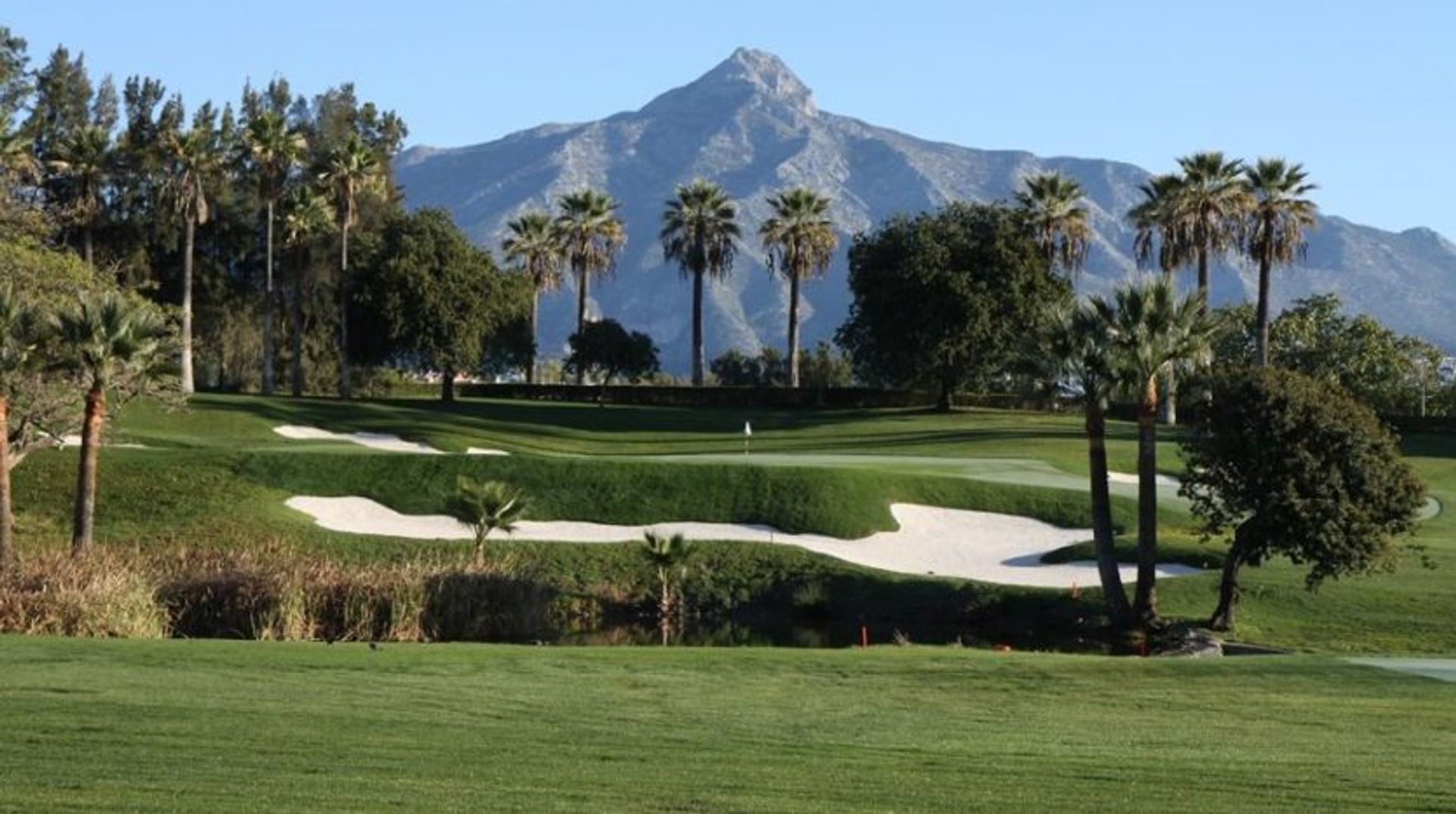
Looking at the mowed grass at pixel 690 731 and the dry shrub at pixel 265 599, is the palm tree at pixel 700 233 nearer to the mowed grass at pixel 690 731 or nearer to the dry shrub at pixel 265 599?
the dry shrub at pixel 265 599

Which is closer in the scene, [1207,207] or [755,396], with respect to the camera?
[1207,207]

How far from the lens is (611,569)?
131 feet

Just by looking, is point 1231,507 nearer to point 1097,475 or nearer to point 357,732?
point 1097,475

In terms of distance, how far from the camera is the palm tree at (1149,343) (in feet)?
116

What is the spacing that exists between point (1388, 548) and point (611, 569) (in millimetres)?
16127

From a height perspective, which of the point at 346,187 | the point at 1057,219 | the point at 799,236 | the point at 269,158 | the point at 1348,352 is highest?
the point at 269,158

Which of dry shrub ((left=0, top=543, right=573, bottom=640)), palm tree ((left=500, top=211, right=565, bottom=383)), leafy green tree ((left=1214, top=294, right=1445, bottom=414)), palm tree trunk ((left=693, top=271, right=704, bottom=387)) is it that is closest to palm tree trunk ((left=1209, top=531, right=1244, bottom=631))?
dry shrub ((left=0, top=543, right=573, bottom=640))

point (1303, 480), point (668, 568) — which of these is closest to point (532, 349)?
point (668, 568)

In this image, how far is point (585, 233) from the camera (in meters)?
106

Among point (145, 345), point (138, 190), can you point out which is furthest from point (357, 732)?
point (138, 190)

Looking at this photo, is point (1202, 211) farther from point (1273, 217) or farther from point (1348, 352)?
point (1348, 352)

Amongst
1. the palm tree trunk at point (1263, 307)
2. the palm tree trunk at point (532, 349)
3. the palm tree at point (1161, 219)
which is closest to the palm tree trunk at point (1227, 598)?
the palm tree at point (1161, 219)

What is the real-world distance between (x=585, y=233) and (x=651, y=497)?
2456 inches

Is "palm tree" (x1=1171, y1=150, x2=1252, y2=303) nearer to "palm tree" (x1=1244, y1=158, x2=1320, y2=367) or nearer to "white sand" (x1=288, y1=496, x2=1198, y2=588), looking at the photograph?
"palm tree" (x1=1244, y1=158, x2=1320, y2=367)
